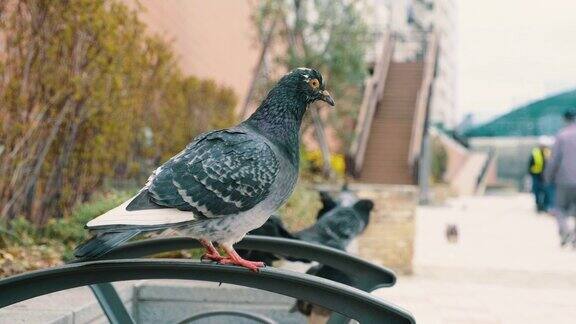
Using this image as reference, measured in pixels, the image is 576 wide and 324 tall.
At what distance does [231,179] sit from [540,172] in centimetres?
1605

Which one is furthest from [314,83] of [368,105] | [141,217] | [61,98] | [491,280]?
[368,105]

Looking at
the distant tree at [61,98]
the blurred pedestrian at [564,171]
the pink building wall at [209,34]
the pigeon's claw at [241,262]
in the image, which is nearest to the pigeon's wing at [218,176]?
the pigeon's claw at [241,262]

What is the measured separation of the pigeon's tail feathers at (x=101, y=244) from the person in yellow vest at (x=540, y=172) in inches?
605

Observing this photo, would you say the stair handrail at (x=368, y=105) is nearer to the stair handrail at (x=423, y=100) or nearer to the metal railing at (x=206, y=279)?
the stair handrail at (x=423, y=100)

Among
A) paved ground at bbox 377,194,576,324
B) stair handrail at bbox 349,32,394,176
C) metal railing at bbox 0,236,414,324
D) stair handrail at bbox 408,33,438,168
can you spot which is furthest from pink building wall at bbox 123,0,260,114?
metal railing at bbox 0,236,414,324

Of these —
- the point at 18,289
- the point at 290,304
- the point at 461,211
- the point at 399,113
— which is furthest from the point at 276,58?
the point at 18,289

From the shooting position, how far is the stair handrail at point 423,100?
17.7 m

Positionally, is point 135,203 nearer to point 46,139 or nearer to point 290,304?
point 290,304

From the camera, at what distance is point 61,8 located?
17.9 feet

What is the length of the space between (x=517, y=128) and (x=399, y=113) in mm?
38054

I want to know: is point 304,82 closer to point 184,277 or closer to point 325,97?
point 325,97

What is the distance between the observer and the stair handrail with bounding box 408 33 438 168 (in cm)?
1770

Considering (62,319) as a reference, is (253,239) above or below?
above

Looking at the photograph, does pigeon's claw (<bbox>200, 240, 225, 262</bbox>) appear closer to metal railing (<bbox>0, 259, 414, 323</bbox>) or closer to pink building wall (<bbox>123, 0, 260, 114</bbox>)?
metal railing (<bbox>0, 259, 414, 323</bbox>)
